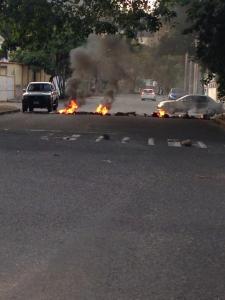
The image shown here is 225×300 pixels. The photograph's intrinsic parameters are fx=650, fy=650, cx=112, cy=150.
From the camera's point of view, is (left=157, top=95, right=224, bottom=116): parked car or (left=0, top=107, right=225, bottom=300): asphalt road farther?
(left=157, top=95, right=224, bottom=116): parked car

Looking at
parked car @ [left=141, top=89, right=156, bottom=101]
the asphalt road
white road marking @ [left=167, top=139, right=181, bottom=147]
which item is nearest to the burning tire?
white road marking @ [left=167, top=139, right=181, bottom=147]

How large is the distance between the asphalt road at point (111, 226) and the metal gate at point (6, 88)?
4294 centimetres

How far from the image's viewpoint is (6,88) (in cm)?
5872

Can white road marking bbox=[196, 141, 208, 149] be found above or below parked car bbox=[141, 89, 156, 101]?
Answer: above

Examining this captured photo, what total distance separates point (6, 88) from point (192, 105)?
82.0ft

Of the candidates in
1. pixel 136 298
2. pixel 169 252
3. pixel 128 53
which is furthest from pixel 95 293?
pixel 128 53

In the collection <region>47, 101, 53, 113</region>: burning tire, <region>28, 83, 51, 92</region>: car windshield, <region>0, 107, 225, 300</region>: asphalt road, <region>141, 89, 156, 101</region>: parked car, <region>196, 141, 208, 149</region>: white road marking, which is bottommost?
<region>141, 89, 156, 101</region>: parked car

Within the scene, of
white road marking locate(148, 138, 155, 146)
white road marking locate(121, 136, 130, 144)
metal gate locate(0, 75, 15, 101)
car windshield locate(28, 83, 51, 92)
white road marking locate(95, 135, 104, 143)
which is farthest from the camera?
metal gate locate(0, 75, 15, 101)

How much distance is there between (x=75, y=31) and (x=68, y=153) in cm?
1382

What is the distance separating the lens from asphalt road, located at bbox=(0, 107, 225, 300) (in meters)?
5.29

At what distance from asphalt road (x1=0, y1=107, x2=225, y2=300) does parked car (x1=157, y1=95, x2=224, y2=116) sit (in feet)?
75.0

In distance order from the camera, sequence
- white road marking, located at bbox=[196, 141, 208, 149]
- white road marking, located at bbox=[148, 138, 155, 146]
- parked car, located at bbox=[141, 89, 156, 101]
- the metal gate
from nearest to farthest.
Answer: white road marking, located at bbox=[196, 141, 208, 149] → white road marking, located at bbox=[148, 138, 155, 146] → the metal gate → parked car, located at bbox=[141, 89, 156, 101]

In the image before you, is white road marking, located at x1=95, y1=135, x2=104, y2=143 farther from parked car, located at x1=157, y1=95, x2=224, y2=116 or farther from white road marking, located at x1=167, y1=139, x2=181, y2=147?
parked car, located at x1=157, y1=95, x2=224, y2=116

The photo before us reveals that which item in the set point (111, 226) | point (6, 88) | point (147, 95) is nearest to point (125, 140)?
point (111, 226)
